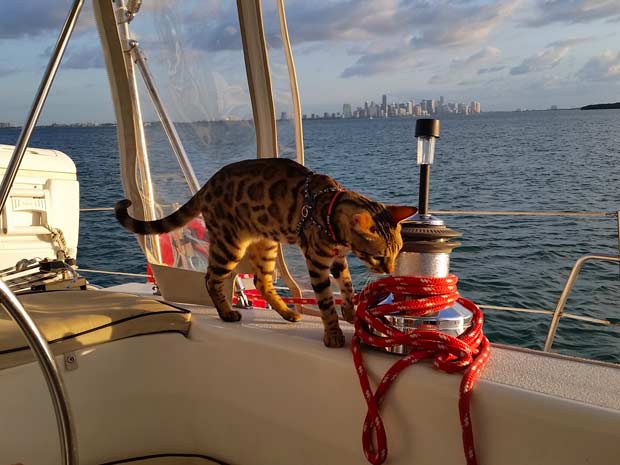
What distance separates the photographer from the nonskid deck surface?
0.99 meters

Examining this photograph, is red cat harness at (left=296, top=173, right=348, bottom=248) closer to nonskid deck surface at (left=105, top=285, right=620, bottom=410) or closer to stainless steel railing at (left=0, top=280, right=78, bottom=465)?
nonskid deck surface at (left=105, top=285, right=620, bottom=410)

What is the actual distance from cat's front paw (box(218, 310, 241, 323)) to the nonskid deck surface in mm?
18

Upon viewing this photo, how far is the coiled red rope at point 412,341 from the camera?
1054 mm

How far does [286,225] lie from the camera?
154 centimetres

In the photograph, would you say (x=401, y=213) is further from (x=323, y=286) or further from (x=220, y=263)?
(x=220, y=263)

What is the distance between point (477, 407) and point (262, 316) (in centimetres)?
75

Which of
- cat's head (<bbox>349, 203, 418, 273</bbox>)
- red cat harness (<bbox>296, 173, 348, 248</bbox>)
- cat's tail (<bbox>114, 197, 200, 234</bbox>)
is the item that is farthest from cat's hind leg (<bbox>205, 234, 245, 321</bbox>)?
cat's head (<bbox>349, 203, 418, 273</bbox>)

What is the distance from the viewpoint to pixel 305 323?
1.53 metres

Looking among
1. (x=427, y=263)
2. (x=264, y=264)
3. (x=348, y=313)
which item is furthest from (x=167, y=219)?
(x=427, y=263)

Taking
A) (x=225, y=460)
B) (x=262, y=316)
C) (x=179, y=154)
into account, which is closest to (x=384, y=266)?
(x=262, y=316)

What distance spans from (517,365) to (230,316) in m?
0.75

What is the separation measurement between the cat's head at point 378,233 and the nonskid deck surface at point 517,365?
199mm

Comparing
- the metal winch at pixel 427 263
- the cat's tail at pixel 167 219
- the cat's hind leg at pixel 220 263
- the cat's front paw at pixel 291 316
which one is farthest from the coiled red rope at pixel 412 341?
the cat's tail at pixel 167 219

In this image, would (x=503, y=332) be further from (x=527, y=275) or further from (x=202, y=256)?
(x=202, y=256)
